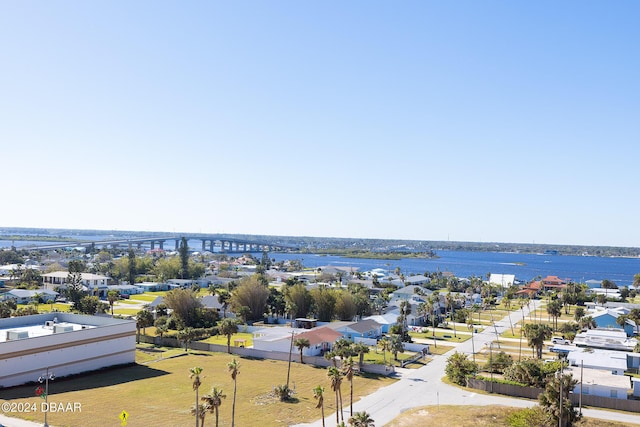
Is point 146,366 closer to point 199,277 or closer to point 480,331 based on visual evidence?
point 480,331

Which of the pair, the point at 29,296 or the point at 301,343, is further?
the point at 29,296

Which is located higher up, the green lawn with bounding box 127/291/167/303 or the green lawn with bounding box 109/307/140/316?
the green lawn with bounding box 109/307/140/316

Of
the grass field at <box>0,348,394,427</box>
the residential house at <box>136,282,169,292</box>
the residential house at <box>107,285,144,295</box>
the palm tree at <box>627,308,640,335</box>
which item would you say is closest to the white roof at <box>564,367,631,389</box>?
the grass field at <box>0,348,394,427</box>

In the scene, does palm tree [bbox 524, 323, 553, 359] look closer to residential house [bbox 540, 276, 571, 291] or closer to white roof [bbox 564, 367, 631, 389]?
white roof [bbox 564, 367, 631, 389]

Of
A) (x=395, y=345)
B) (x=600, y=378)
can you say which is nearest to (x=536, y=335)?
(x=600, y=378)

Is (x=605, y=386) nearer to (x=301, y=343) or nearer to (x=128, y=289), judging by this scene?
(x=301, y=343)

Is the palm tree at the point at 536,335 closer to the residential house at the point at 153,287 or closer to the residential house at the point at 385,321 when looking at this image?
the residential house at the point at 385,321
